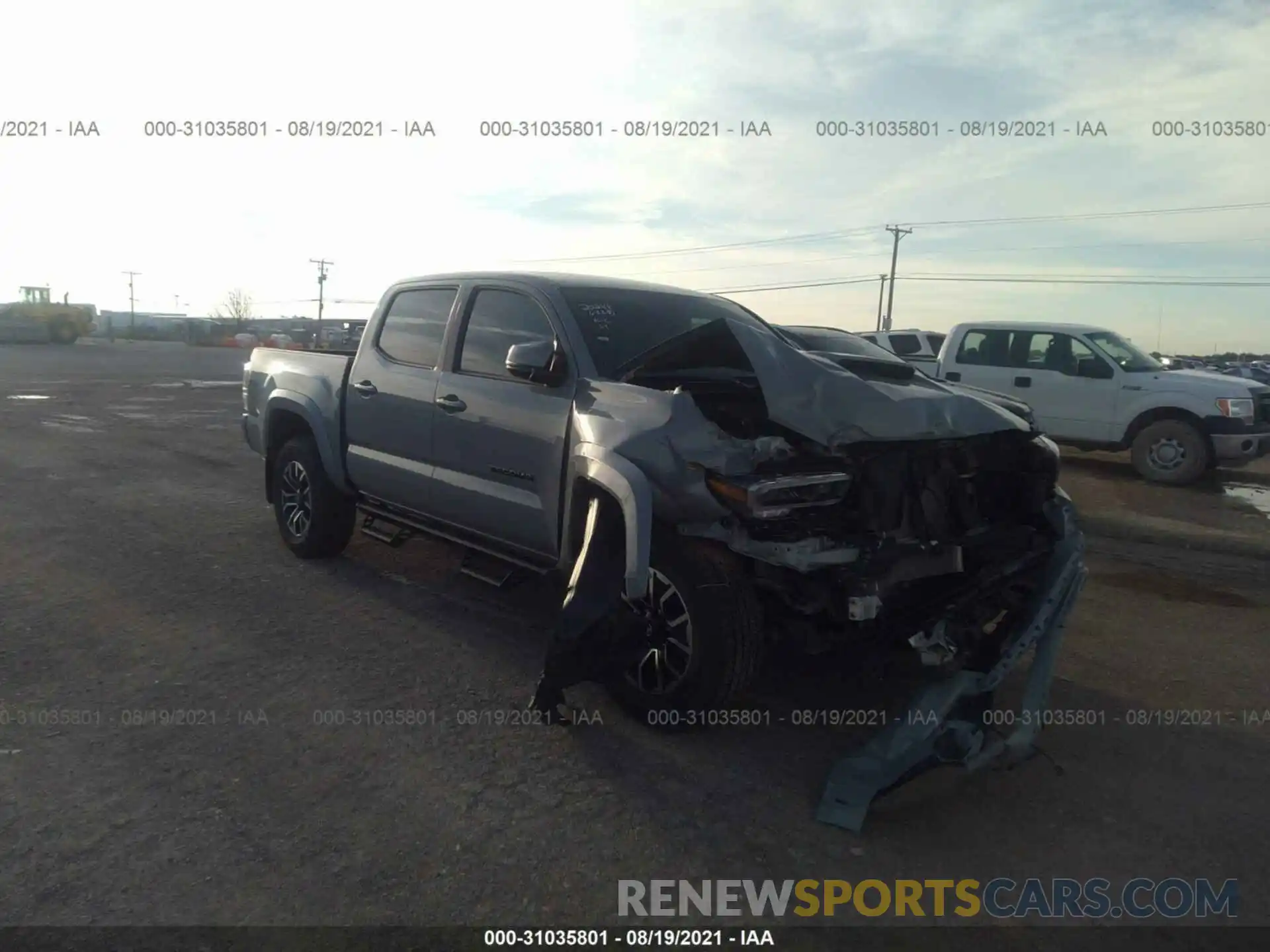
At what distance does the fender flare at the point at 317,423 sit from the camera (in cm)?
630

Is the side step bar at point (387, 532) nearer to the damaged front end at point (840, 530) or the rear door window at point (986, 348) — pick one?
the damaged front end at point (840, 530)

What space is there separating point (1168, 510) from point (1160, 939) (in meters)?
8.11

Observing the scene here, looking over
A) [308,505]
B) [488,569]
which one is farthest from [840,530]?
[308,505]

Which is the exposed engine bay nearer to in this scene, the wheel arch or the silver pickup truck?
the silver pickup truck

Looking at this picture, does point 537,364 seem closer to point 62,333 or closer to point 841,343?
point 841,343

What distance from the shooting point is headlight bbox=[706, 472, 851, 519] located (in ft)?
11.9

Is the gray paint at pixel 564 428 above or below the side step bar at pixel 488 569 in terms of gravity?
above

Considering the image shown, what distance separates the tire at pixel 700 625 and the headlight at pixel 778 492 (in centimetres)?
31

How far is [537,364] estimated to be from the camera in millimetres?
4504

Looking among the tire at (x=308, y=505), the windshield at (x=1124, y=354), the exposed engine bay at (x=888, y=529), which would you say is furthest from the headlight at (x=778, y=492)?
the windshield at (x=1124, y=354)

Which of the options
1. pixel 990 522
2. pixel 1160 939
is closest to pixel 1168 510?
pixel 990 522

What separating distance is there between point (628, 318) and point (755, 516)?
180 centimetres

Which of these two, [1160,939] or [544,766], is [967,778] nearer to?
[1160,939]

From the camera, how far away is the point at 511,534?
492 cm
